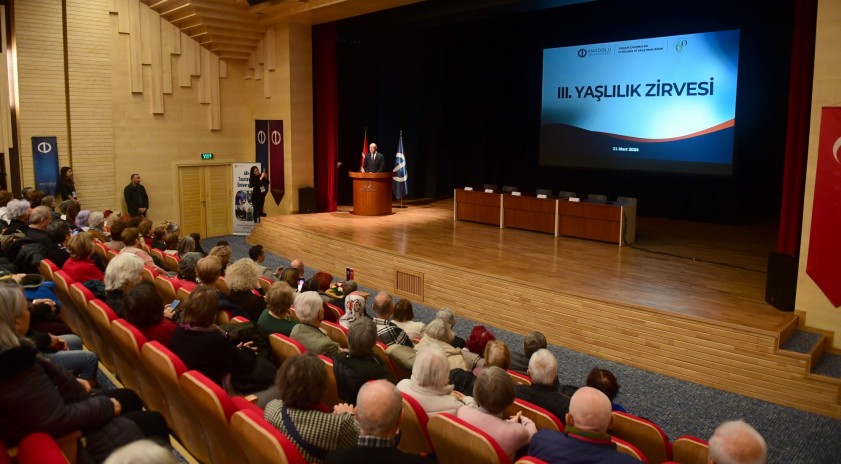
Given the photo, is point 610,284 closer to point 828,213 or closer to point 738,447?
point 828,213

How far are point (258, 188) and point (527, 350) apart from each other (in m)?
8.61

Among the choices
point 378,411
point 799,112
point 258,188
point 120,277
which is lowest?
point 378,411

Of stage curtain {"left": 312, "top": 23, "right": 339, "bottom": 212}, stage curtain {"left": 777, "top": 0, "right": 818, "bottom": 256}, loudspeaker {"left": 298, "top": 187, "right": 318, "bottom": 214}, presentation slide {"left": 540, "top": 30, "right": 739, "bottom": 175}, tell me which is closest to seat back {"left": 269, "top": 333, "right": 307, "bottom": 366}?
stage curtain {"left": 777, "top": 0, "right": 818, "bottom": 256}

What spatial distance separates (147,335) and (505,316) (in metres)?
4.19

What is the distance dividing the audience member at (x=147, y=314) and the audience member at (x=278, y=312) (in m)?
0.62

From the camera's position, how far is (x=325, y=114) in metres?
12.0

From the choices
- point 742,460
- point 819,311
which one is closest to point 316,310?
point 742,460

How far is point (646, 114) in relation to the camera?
406 inches

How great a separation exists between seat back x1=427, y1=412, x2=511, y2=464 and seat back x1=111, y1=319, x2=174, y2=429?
1.49 m

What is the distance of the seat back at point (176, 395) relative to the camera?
2998mm

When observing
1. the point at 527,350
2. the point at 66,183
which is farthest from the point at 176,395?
the point at 66,183

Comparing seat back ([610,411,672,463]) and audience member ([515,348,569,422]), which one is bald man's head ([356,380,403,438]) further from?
seat back ([610,411,672,463])

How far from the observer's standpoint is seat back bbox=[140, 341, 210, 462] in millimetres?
2998

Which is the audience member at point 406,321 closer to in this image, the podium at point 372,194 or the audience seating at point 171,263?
the audience seating at point 171,263
